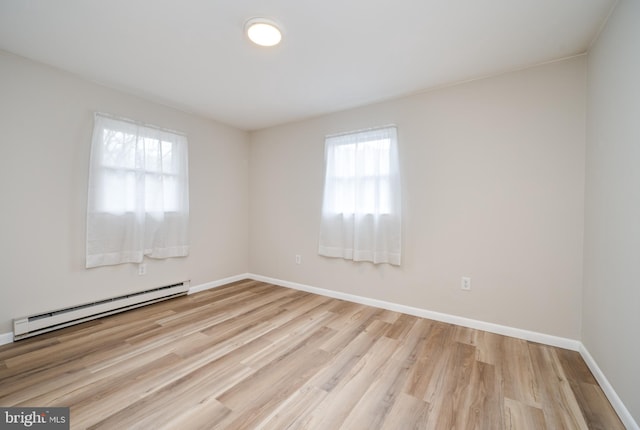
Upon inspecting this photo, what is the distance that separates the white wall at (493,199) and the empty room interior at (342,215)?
0.02m

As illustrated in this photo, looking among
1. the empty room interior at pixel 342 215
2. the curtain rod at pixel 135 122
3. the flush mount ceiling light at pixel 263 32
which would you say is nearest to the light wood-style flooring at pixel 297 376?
the empty room interior at pixel 342 215

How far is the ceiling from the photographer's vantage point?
169cm

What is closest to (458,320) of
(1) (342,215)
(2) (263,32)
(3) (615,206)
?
(3) (615,206)

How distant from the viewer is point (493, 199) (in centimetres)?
246

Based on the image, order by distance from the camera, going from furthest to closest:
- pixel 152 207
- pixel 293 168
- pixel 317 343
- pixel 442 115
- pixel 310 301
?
pixel 293 168
pixel 310 301
pixel 152 207
pixel 442 115
pixel 317 343

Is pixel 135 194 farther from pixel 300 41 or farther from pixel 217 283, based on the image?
pixel 300 41

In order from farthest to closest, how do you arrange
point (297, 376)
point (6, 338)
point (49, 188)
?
point (49, 188) < point (6, 338) < point (297, 376)

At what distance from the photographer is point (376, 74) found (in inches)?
98.2

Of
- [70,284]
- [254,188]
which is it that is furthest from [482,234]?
[70,284]

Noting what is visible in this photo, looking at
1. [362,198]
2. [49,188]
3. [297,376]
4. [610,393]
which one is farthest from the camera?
[362,198]

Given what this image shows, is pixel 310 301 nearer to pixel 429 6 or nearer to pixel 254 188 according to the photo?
pixel 254 188

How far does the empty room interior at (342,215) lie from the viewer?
156 cm

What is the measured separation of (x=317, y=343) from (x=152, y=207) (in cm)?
249

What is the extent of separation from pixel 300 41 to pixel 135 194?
2434 mm
